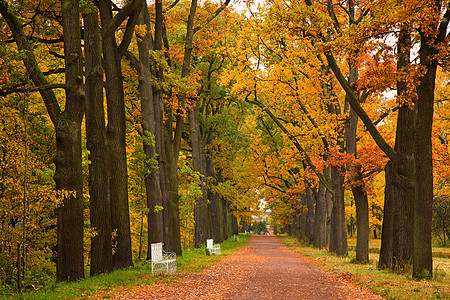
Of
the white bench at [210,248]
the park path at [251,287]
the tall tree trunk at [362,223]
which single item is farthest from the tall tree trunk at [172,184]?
the tall tree trunk at [362,223]

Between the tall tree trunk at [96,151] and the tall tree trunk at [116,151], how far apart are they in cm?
66

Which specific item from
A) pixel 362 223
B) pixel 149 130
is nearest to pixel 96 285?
pixel 149 130

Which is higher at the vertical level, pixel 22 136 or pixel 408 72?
pixel 408 72

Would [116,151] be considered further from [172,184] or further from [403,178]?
[403,178]

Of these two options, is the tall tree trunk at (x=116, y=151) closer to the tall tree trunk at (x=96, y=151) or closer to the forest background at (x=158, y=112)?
the forest background at (x=158, y=112)

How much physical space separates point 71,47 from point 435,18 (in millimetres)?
9495

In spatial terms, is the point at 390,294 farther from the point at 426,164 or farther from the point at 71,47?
the point at 71,47

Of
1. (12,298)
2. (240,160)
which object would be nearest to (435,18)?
(12,298)

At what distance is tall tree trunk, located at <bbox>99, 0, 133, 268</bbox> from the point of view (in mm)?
14062

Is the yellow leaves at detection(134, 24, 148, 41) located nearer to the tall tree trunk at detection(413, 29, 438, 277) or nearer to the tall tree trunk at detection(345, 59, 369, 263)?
the tall tree trunk at detection(345, 59, 369, 263)

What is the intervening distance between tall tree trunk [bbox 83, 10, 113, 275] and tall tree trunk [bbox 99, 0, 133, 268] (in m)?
0.66

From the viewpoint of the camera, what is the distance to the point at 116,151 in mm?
14172

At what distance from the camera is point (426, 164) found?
12.2 metres

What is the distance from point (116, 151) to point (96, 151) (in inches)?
43.3
